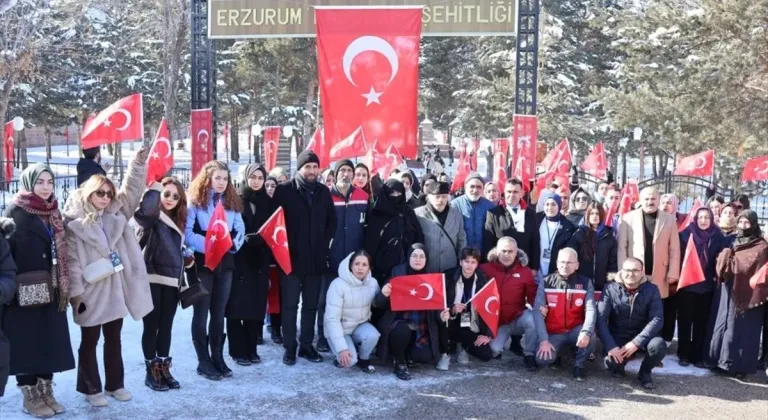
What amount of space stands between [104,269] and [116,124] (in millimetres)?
3605

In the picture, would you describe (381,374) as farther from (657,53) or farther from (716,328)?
(657,53)

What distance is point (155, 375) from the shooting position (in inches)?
217

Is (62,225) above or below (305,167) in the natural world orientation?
below

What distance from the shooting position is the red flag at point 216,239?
5492 millimetres

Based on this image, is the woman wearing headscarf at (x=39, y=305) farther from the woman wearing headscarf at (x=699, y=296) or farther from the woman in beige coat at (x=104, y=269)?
the woman wearing headscarf at (x=699, y=296)

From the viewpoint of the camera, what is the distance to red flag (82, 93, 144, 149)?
764 cm

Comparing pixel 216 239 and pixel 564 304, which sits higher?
pixel 216 239

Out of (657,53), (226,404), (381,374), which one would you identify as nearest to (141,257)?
(226,404)

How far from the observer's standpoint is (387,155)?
33.9ft

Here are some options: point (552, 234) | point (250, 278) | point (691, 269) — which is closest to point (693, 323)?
point (691, 269)

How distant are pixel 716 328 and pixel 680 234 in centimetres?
95

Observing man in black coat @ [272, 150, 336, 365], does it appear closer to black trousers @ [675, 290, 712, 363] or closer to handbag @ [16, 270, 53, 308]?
handbag @ [16, 270, 53, 308]

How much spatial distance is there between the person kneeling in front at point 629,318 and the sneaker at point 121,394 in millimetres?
3804

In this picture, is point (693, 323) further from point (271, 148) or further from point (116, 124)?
point (271, 148)
